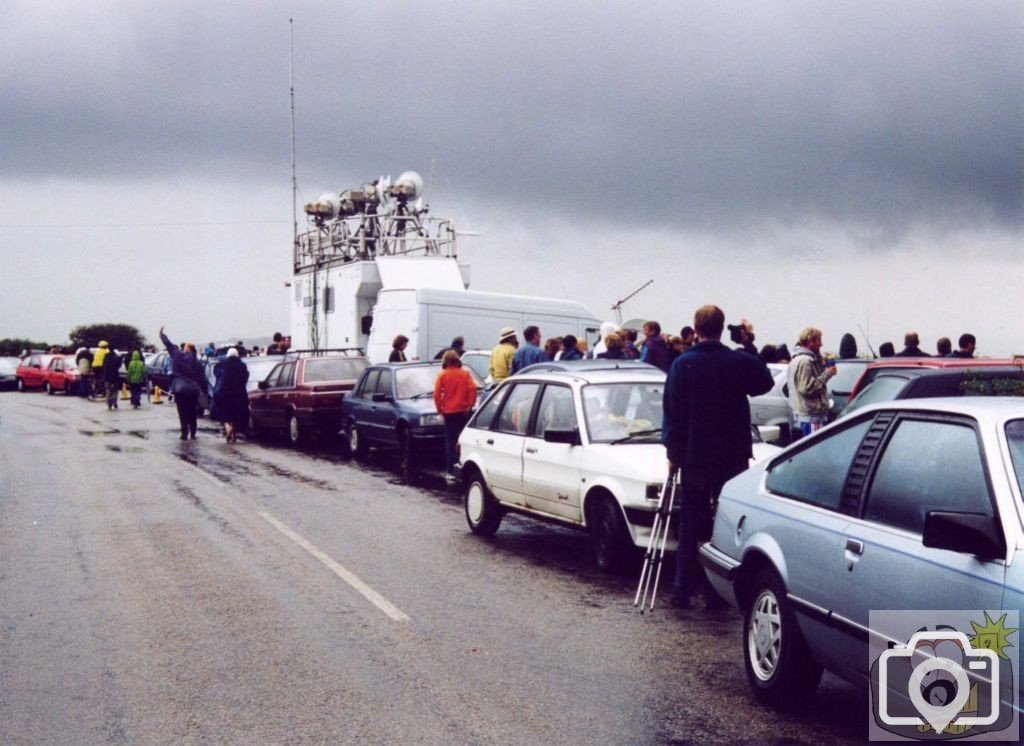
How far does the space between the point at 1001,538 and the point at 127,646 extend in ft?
15.7

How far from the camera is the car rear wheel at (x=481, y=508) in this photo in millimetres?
10734

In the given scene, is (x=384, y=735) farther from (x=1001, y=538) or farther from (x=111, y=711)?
(x=1001, y=538)

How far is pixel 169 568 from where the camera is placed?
29.8ft

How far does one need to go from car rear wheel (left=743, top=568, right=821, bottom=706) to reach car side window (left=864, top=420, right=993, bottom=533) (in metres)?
0.77

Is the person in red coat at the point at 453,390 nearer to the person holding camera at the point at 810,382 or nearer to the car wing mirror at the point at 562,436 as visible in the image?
Result: the person holding camera at the point at 810,382

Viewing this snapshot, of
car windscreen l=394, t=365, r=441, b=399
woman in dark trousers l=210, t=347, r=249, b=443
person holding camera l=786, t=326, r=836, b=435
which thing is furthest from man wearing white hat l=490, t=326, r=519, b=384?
woman in dark trousers l=210, t=347, r=249, b=443

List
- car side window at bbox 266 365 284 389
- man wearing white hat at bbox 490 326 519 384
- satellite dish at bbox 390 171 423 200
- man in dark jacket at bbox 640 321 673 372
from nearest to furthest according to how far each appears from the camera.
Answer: man in dark jacket at bbox 640 321 673 372, man wearing white hat at bbox 490 326 519 384, car side window at bbox 266 365 284 389, satellite dish at bbox 390 171 423 200

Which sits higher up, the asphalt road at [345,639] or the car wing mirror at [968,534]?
the car wing mirror at [968,534]

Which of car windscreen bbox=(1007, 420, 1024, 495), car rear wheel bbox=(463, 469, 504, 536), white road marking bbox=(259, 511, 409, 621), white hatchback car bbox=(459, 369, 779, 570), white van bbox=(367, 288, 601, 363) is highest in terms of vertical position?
white van bbox=(367, 288, 601, 363)

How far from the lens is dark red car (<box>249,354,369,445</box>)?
2102 cm

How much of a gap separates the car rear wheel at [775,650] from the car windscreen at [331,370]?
647 inches

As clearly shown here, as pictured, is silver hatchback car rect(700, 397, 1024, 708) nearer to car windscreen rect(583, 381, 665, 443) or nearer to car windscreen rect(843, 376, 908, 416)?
car windscreen rect(583, 381, 665, 443)

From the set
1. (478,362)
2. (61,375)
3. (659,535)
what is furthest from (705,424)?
(61,375)

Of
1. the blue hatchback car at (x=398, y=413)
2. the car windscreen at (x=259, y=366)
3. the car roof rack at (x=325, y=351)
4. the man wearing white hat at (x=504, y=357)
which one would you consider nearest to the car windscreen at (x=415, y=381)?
the blue hatchback car at (x=398, y=413)
